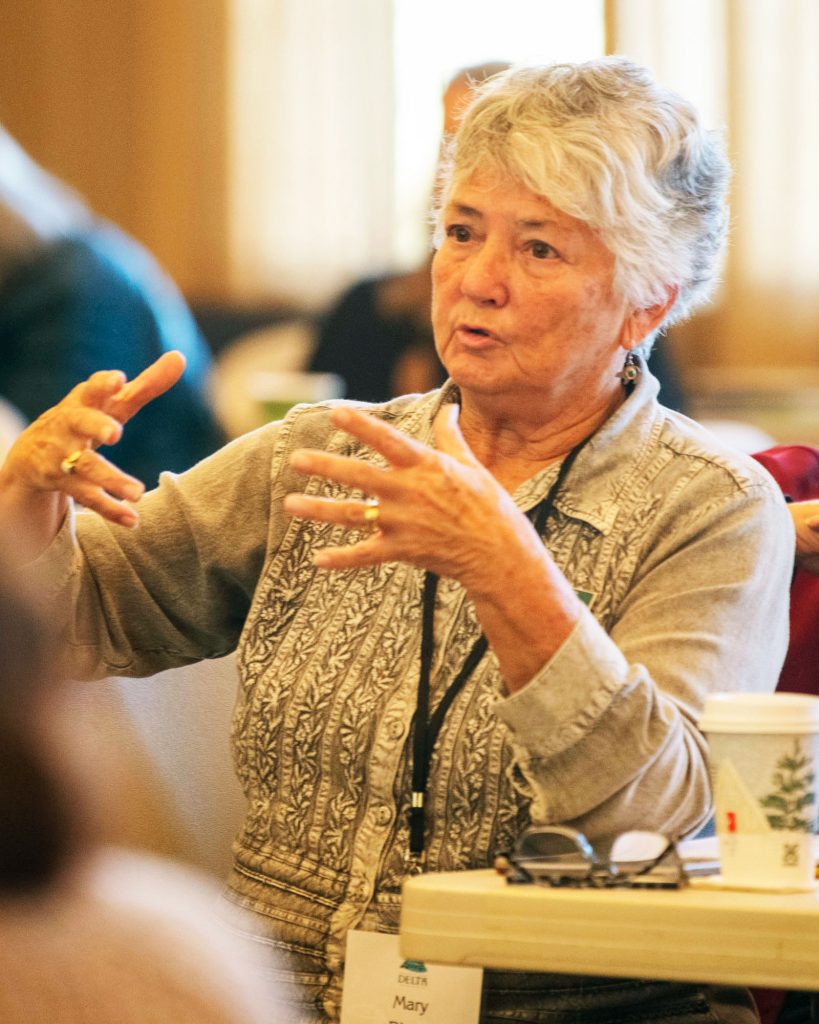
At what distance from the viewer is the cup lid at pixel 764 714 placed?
1.22 meters

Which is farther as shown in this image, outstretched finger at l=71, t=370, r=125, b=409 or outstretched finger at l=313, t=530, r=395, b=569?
outstretched finger at l=71, t=370, r=125, b=409

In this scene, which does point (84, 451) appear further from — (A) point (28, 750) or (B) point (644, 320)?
(A) point (28, 750)

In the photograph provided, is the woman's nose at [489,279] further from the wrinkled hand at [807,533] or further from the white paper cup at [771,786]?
the white paper cup at [771,786]

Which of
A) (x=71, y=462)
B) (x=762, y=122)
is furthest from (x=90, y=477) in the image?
(x=762, y=122)

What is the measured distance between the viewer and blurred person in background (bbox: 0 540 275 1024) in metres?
0.56

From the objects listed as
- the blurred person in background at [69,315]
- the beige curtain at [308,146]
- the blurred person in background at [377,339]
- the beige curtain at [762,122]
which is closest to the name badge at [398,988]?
the blurred person in background at [69,315]

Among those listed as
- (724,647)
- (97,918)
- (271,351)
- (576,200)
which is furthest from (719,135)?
(271,351)

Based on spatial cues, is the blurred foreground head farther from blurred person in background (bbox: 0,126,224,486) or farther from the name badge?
blurred person in background (bbox: 0,126,224,486)

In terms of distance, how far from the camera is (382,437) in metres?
1.32

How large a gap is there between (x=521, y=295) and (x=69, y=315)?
1.51m

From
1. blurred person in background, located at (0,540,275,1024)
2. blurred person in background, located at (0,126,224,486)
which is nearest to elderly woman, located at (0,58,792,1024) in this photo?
blurred person in background, located at (0,540,275,1024)

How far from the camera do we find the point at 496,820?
1562 mm

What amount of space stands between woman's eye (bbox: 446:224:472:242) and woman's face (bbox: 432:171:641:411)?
0.01 m

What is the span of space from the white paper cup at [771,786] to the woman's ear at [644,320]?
0.64 meters
